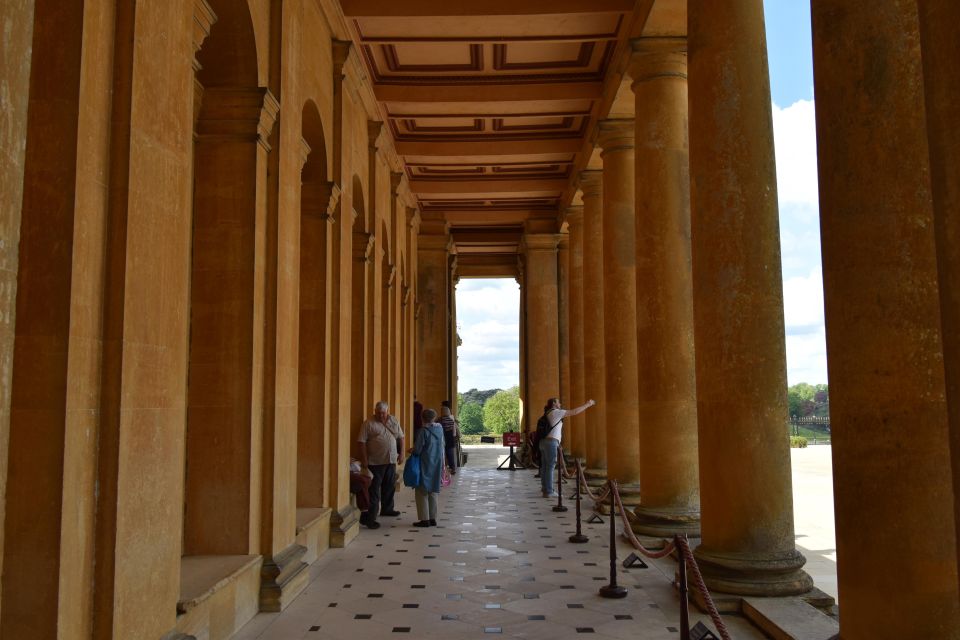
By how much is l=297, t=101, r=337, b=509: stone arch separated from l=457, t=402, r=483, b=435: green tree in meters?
111

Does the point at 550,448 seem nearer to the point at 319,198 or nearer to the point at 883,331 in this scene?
the point at 319,198

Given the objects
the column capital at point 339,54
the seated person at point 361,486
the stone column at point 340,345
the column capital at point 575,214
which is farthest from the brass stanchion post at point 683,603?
the column capital at point 575,214

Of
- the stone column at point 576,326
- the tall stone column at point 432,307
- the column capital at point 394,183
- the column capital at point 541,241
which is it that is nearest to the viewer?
the column capital at point 394,183

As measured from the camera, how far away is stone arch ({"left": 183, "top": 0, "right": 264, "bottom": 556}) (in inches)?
336

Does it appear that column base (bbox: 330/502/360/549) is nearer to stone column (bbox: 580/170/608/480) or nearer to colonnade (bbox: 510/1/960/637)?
colonnade (bbox: 510/1/960/637)

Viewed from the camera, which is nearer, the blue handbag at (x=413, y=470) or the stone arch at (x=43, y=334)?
the stone arch at (x=43, y=334)

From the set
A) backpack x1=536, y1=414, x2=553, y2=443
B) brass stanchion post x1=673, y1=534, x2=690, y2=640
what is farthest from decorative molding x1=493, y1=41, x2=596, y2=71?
brass stanchion post x1=673, y1=534, x2=690, y2=640

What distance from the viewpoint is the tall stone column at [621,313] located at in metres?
16.0

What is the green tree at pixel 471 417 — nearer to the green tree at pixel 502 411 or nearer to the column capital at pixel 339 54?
the green tree at pixel 502 411

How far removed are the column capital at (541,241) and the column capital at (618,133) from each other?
44.3ft

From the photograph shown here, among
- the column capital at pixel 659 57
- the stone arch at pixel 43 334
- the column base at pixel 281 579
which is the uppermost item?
Answer: the column capital at pixel 659 57

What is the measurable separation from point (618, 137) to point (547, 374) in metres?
14.8

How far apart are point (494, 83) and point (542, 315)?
13.9 m

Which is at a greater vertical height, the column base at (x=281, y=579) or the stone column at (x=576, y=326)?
the stone column at (x=576, y=326)
